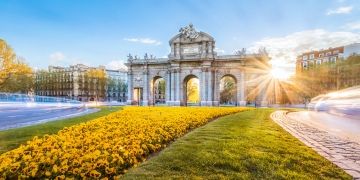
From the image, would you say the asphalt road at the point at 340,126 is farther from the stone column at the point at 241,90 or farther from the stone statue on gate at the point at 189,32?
the stone statue on gate at the point at 189,32

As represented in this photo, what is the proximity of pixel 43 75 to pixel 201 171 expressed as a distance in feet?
346

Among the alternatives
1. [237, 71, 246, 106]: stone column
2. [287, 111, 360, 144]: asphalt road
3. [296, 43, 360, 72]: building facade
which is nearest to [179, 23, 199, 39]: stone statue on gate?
[237, 71, 246, 106]: stone column

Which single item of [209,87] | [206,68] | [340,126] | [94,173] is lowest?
[340,126]

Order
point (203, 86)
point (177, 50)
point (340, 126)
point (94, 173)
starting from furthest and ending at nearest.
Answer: point (177, 50) < point (203, 86) < point (340, 126) < point (94, 173)

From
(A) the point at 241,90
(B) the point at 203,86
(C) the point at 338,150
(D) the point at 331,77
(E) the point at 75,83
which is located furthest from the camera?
(E) the point at 75,83

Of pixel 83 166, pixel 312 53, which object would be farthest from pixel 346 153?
pixel 312 53

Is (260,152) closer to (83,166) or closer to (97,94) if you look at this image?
(83,166)

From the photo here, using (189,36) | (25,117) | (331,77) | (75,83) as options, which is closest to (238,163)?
(25,117)

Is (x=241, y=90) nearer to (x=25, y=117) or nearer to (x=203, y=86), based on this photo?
(x=203, y=86)

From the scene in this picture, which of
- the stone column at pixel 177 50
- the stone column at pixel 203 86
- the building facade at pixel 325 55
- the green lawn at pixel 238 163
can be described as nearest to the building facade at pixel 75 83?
the stone column at pixel 177 50

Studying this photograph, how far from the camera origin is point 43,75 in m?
98.1

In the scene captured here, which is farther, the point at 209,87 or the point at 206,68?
the point at 209,87

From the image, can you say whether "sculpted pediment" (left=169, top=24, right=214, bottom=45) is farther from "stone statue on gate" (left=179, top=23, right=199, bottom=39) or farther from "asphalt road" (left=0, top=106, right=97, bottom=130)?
"asphalt road" (left=0, top=106, right=97, bottom=130)

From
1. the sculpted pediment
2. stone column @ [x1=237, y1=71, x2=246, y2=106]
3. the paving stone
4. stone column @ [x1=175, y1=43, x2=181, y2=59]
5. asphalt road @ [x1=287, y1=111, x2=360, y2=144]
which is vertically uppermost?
the sculpted pediment
